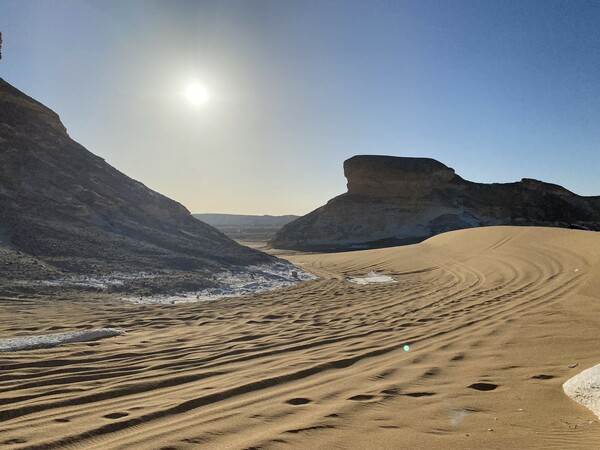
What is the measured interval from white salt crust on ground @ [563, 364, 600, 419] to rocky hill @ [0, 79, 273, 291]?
333 inches

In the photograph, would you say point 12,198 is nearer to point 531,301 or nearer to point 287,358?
point 287,358

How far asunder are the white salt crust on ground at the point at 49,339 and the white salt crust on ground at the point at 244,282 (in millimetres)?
3416

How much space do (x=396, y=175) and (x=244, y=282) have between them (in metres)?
34.1

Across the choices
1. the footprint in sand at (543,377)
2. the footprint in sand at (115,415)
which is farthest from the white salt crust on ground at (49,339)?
the footprint in sand at (543,377)

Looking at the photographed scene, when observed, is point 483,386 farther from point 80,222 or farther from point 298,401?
point 80,222

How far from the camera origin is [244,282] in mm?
11797

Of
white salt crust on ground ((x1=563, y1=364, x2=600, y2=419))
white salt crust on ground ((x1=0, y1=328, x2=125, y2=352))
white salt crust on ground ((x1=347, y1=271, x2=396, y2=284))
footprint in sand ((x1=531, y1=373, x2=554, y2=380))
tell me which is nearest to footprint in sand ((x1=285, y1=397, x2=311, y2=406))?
white salt crust on ground ((x1=563, y1=364, x2=600, y2=419))

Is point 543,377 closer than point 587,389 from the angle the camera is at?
No

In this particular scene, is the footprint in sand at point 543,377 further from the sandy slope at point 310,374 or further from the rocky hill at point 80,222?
the rocky hill at point 80,222

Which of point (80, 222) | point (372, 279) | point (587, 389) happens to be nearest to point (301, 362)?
point (587, 389)

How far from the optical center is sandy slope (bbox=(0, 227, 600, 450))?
2371 mm

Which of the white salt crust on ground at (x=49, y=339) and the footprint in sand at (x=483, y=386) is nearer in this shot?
the footprint in sand at (x=483, y=386)

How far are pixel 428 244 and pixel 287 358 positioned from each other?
56.7 feet

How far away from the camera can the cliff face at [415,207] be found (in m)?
39.0
